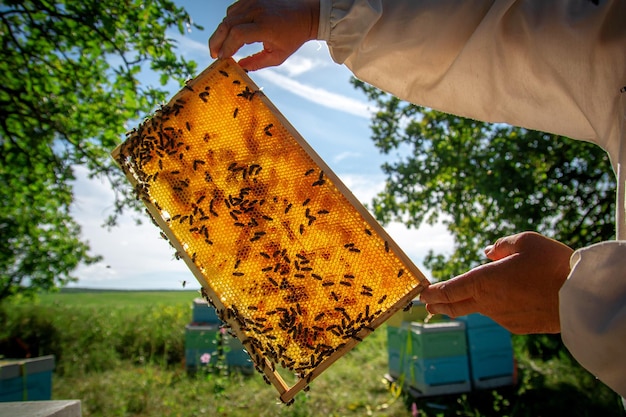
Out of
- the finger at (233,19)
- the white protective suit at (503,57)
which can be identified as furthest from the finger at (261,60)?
the white protective suit at (503,57)

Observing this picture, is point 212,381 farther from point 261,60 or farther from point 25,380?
point 261,60

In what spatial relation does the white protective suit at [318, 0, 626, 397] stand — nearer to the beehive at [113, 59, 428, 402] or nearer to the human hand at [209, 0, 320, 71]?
the human hand at [209, 0, 320, 71]

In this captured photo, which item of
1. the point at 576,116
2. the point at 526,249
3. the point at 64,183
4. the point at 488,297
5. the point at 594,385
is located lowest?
the point at 594,385

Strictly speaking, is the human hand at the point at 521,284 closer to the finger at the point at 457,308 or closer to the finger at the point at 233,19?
the finger at the point at 457,308

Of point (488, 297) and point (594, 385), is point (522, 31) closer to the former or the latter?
point (488, 297)

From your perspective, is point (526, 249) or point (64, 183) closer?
point (526, 249)

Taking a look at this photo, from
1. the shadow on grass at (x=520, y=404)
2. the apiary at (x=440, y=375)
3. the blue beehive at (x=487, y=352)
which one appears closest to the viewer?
the shadow on grass at (x=520, y=404)

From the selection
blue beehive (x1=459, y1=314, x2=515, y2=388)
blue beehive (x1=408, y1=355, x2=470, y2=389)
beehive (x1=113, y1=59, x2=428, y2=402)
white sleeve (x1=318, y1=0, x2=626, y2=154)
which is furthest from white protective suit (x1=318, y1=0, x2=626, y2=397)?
blue beehive (x1=459, y1=314, x2=515, y2=388)

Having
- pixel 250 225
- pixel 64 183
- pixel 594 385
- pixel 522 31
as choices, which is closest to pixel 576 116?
pixel 522 31
